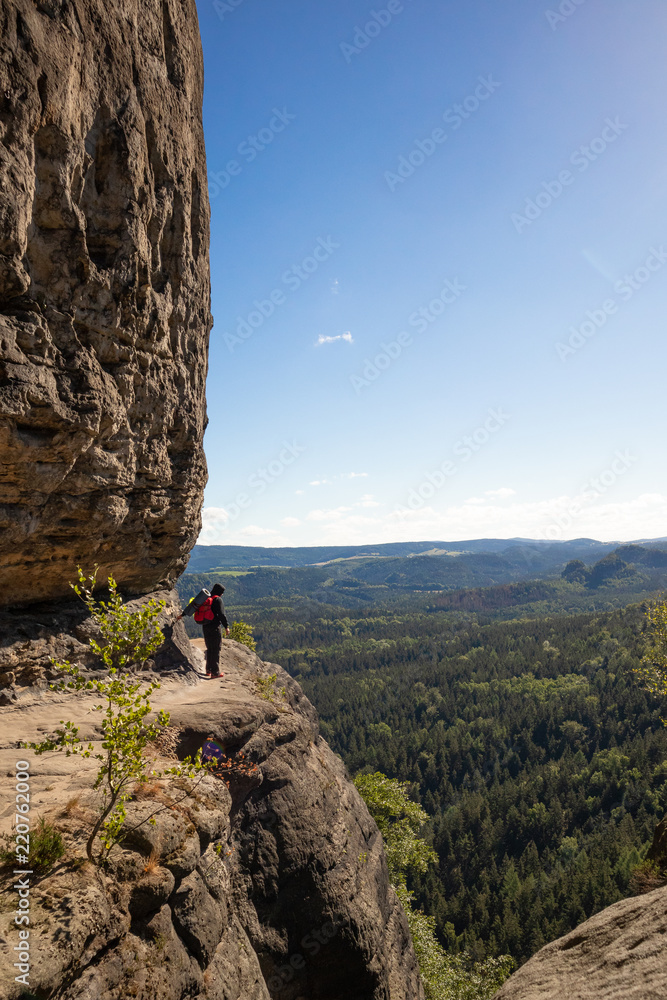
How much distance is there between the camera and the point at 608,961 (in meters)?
9.46

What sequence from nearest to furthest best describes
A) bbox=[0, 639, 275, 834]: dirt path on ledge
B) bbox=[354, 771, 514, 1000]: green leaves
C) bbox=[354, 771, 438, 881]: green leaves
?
bbox=[0, 639, 275, 834]: dirt path on ledge, bbox=[354, 771, 514, 1000]: green leaves, bbox=[354, 771, 438, 881]: green leaves

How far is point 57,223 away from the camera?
9.99 metres

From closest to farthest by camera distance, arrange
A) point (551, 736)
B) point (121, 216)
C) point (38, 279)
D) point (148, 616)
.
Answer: point (148, 616), point (38, 279), point (121, 216), point (551, 736)

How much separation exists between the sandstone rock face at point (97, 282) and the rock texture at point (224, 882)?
4798 millimetres

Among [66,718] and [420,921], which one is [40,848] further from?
[420,921]

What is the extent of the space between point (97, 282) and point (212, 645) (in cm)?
1223

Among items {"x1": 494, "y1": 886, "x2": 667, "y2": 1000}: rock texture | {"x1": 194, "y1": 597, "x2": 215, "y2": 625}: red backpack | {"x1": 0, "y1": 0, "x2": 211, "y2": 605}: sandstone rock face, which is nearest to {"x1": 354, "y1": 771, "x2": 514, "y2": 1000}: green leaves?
{"x1": 494, "y1": 886, "x2": 667, "y2": 1000}: rock texture

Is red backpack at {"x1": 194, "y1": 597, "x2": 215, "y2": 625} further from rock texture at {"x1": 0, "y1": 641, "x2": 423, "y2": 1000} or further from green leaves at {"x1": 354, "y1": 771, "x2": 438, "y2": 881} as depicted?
green leaves at {"x1": 354, "y1": 771, "x2": 438, "y2": 881}

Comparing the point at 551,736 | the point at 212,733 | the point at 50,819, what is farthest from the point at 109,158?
the point at 551,736

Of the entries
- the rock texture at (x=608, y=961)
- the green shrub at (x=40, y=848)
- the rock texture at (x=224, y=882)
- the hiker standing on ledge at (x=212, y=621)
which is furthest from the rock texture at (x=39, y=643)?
the rock texture at (x=608, y=961)

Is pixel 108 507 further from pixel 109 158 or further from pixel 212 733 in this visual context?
pixel 109 158

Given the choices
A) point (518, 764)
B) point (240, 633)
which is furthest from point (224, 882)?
point (518, 764)

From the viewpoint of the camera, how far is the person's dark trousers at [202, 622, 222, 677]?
Result: 1762cm

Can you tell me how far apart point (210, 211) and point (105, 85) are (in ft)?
17.9
